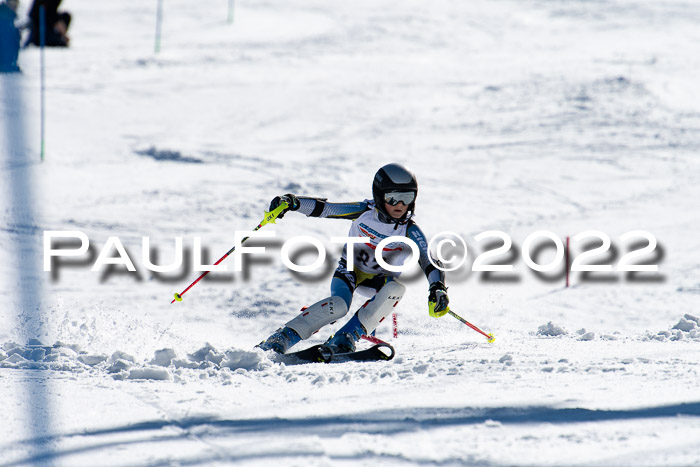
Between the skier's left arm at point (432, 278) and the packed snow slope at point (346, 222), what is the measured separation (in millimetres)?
287

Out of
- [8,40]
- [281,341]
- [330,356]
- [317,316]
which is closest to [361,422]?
[330,356]

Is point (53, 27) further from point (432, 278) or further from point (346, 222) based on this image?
point (432, 278)

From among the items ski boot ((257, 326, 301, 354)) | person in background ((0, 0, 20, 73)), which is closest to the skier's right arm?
ski boot ((257, 326, 301, 354))

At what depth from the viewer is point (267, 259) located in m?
8.52

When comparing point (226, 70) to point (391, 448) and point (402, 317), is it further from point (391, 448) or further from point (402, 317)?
point (391, 448)

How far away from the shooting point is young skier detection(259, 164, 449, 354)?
5.15 meters

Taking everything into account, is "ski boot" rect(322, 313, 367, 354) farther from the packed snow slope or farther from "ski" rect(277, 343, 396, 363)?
the packed snow slope

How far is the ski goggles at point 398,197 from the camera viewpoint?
17.4ft

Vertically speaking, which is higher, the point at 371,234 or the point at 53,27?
the point at 53,27

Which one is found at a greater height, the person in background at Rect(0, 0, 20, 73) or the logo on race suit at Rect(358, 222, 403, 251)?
the person in background at Rect(0, 0, 20, 73)

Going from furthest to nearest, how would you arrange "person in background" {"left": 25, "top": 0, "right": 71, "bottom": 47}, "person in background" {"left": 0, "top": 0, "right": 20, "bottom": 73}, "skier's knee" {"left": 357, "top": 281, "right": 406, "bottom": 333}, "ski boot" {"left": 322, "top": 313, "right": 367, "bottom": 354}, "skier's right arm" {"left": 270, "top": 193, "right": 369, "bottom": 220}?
"person in background" {"left": 25, "top": 0, "right": 71, "bottom": 47}, "person in background" {"left": 0, "top": 0, "right": 20, "bottom": 73}, "skier's right arm" {"left": 270, "top": 193, "right": 369, "bottom": 220}, "skier's knee" {"left": 357, "top": 281, "right": 406, "bottom": 333}, "ski boot" {"left": 322, "top": 313, "right": 367, "bottom": 354}

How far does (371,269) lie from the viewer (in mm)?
5594

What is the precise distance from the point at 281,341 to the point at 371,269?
890 mm

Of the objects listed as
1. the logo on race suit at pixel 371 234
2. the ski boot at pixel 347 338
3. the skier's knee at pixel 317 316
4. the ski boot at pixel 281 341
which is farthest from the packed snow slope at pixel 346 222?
the logo on race suit at pixel 371 234
